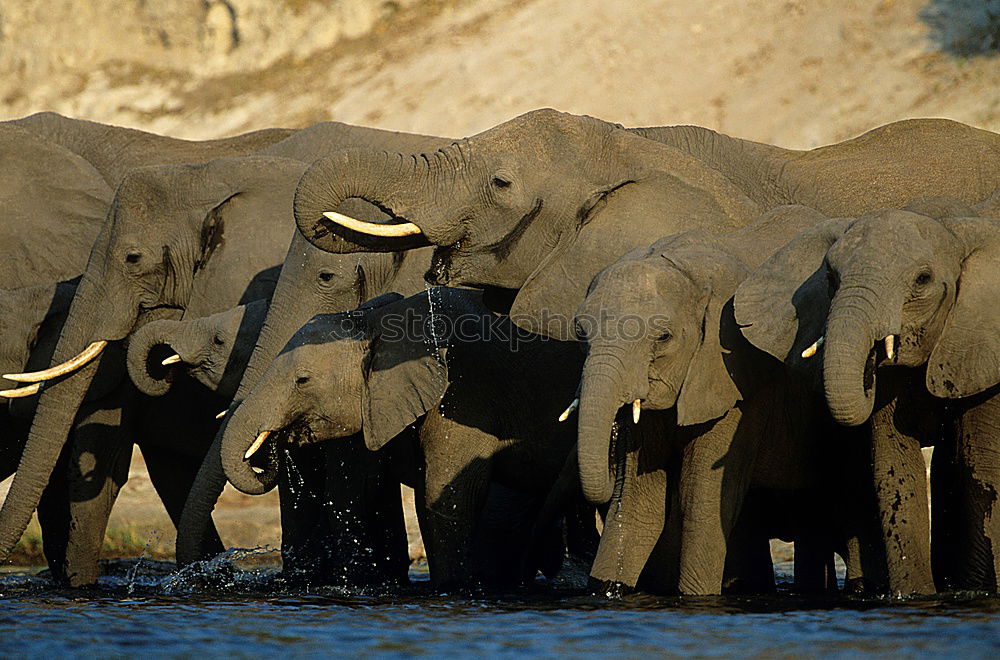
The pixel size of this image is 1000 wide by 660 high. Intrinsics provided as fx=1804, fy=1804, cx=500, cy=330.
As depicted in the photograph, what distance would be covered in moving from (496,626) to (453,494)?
1.68 m

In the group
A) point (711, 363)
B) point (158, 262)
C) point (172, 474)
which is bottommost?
point (172, 474)

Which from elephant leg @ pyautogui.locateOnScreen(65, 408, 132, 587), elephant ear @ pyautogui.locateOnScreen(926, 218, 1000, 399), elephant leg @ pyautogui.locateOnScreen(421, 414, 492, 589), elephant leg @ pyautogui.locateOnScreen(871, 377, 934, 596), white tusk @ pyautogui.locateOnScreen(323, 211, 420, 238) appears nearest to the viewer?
elephant ear @ pyautogui.locateOnScreen(926, 218, 1000, 399)

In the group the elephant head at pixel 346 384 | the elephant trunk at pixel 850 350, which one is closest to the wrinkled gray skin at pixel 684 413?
the elephant trunk at pixel 850 350

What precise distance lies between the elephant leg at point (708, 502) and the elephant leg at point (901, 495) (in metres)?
0.58

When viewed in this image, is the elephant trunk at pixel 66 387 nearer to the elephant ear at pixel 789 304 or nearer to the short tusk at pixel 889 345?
the elephant ear at pixel 789 304

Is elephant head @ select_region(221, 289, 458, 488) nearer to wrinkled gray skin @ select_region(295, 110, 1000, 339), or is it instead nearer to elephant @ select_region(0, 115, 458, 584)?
wrinkled gray skin @ select_region(295, 110, 1000, 339)

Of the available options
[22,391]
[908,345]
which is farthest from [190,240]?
[908,345]

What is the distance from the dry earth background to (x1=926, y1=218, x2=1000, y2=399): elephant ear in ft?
47.1

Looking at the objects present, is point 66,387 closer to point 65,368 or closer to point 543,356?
point 65,368

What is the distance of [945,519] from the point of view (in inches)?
317

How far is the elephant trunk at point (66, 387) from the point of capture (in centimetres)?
995

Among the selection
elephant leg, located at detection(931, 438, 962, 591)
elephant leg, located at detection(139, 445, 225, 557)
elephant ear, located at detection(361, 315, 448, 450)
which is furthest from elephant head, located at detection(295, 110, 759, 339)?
elephant leg, located at detection(139, 445, 225, 557)

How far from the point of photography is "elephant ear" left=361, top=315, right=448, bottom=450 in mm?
8383

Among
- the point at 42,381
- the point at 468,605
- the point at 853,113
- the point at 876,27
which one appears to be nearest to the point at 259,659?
the point at 468,605
